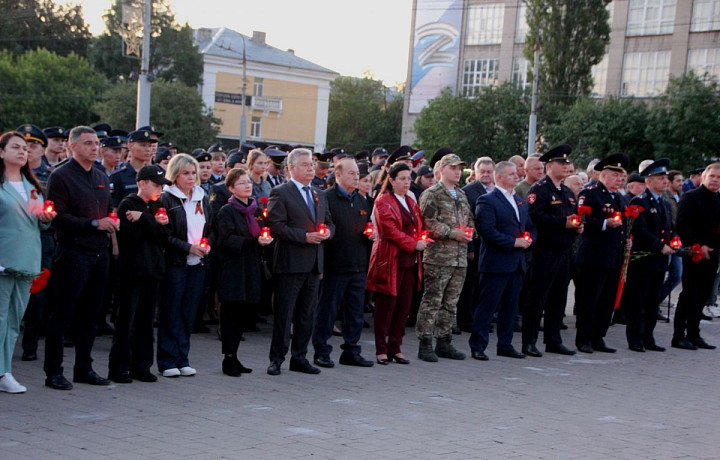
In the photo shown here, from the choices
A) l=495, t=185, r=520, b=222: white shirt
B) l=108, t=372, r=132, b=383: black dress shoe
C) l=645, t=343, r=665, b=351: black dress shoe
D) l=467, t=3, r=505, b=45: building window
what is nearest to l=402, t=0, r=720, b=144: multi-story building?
l=467, t=3, r=505, b=45: building window

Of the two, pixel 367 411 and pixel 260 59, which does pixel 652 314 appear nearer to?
pixel 367 411

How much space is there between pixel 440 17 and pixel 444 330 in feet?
201

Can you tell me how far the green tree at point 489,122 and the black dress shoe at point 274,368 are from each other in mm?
41110

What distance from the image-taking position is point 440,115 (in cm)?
5316

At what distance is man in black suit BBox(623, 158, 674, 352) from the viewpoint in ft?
39.9

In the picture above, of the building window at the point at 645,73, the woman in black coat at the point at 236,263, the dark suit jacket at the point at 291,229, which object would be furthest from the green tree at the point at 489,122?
the woman in black coat at the point at 236,263

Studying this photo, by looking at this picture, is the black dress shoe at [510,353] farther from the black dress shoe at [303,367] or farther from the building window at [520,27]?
the building window at [520,27]

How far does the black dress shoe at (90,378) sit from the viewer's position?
26.6 ft

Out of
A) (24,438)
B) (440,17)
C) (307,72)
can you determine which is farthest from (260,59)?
(24,438)

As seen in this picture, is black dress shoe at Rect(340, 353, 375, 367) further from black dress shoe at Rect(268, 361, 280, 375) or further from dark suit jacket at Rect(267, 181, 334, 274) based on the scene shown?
dark suit jacket at Rect(267, 181, 334, 274)

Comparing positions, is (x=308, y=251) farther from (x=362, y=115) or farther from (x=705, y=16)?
(x=362, y=115)

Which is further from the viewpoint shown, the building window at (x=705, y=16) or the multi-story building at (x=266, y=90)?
the multi-story building at (x=266, y=90)

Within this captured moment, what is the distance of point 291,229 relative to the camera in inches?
353

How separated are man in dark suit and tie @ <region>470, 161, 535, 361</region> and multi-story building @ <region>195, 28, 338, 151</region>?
61573 mm
